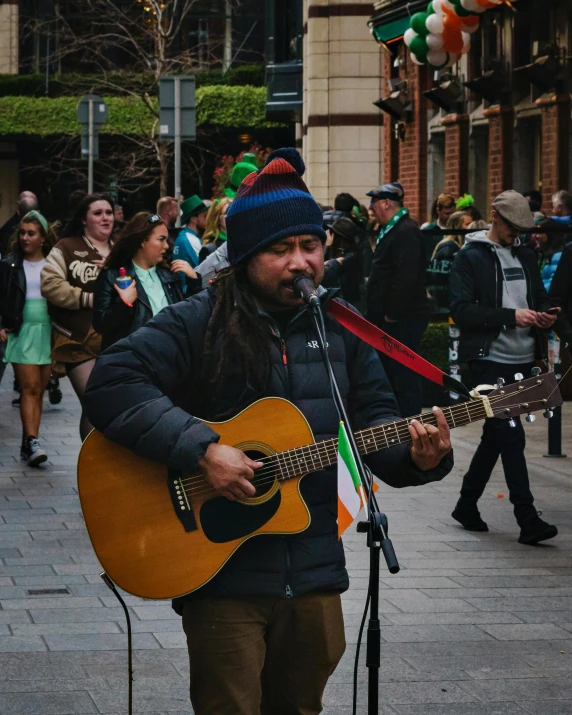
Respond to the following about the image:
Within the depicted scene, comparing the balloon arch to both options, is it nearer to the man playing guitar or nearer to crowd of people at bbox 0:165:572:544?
crowd of people at bbox 0:165:572:544

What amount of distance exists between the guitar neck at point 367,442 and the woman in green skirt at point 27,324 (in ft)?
24.3

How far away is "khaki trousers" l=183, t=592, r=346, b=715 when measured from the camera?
12.9ft

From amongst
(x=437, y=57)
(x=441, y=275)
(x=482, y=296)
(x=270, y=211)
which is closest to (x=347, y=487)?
(x=270, y=211)

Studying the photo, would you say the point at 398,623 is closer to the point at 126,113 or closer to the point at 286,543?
the point at 286,543

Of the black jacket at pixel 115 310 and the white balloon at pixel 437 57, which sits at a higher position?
the white balloon at pixel 437 57

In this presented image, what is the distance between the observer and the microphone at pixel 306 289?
3811 mm

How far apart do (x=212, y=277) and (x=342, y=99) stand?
25.1 meters

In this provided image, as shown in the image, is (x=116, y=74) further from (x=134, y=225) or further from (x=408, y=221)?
(x=134, y=225)

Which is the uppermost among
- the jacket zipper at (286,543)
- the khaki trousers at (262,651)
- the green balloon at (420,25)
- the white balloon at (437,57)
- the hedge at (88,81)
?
the hedge at (88,81)

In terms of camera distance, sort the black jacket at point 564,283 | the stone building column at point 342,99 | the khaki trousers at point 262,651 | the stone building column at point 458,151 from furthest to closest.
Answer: the stone building column at point 342,99, the stone building column at point 458,151, the black jacket at point 564,283, the khaki trousers at point 262,651

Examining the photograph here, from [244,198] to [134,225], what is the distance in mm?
4812

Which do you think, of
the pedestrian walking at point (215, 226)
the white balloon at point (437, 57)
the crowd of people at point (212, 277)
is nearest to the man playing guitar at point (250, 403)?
the crowd of people at point (212, 277)

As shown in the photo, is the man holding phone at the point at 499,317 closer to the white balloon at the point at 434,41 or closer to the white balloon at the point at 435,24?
the white balloon at the point at 435,24

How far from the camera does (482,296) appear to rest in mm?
8820
